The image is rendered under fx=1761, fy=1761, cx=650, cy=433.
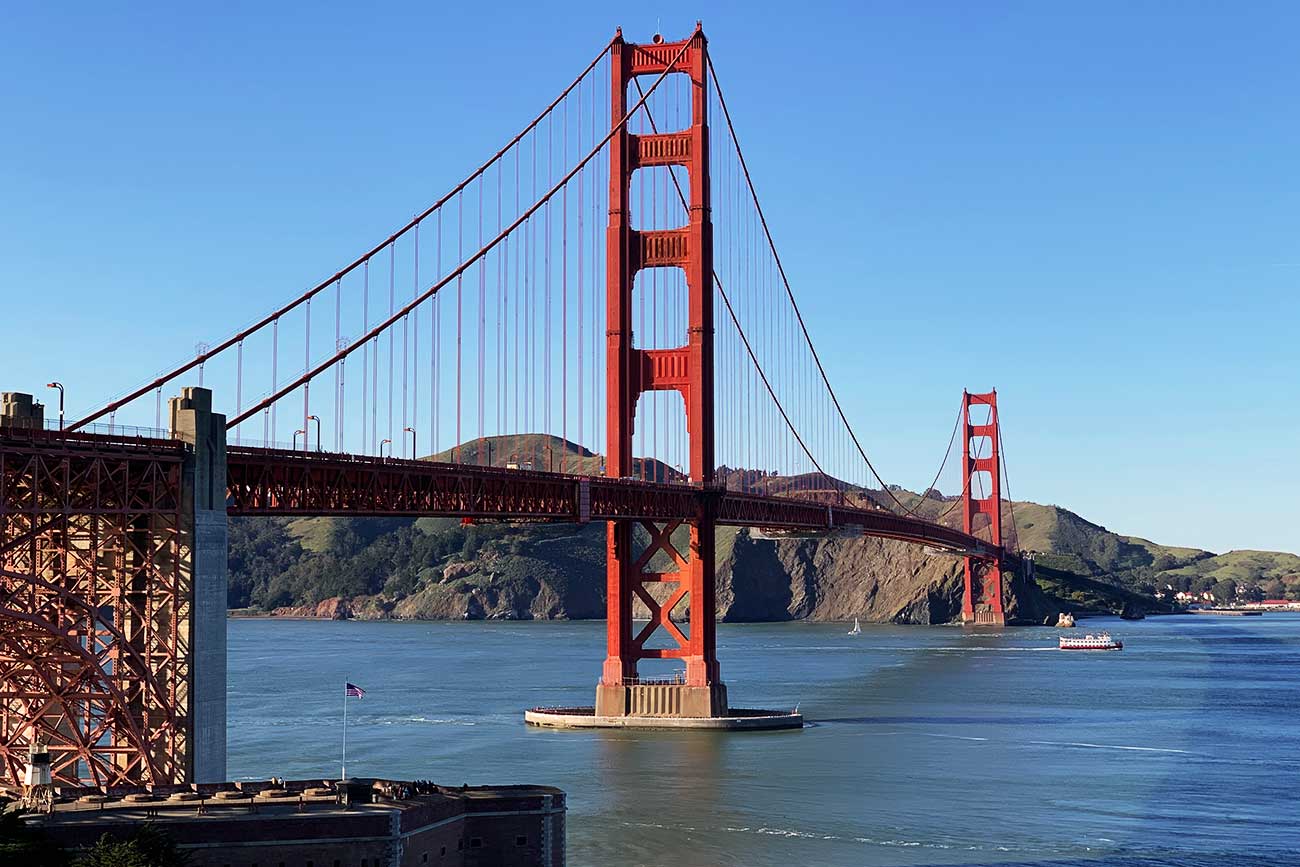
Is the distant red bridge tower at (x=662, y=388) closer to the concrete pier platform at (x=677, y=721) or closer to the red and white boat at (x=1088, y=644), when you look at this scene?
the concrete pier platform at (x=677, y=721)

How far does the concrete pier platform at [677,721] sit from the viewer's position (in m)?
72.4

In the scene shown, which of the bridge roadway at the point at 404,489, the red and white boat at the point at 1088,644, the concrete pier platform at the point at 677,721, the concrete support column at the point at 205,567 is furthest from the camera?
the red and white boat at the point at 1088,644

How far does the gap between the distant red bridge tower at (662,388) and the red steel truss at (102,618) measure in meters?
32.5

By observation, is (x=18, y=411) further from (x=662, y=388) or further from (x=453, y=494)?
(x=662, y=388)

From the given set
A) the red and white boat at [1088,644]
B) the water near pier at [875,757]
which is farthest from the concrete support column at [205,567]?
the red and white boat at [1088,644]

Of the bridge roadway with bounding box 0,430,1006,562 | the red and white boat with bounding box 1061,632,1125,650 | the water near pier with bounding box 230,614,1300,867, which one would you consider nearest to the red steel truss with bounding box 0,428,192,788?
the bridge roadway with bounding box 0,430,1006,562

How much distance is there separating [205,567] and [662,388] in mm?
36320

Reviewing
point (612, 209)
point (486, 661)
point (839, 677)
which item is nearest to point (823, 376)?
point (839, 677)

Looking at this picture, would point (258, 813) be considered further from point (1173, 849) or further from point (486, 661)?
point (486, 661)

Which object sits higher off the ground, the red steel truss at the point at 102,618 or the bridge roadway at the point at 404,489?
the bridge roadway at the point at 404,489

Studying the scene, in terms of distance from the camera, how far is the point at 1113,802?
2132 inches

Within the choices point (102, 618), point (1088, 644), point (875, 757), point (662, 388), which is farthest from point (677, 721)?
point (1088, 644)

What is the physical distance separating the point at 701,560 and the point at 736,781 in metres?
20.1

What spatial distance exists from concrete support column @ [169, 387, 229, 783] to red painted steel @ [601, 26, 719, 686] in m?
32.0
